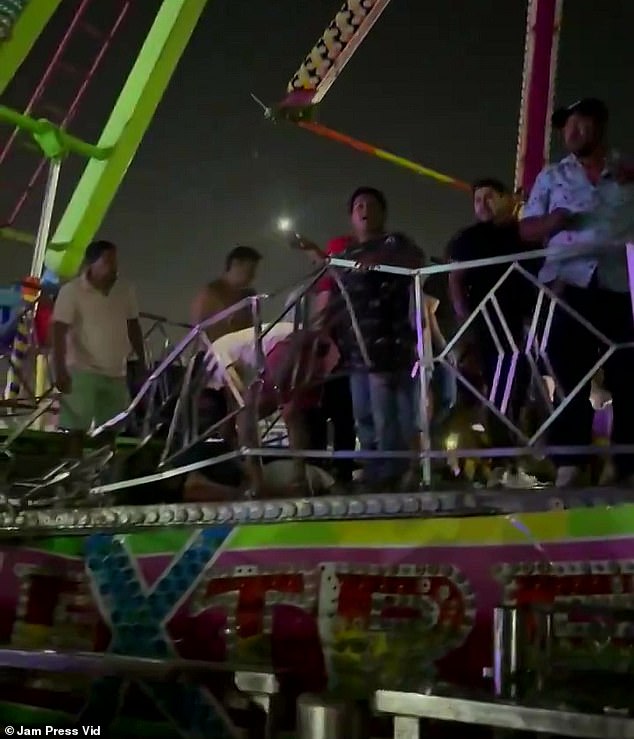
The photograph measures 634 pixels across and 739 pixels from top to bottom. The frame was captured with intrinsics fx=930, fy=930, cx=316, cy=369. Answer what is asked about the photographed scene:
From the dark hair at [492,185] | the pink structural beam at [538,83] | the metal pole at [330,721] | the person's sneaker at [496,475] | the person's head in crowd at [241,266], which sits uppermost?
the pink structural beam at [538,83]

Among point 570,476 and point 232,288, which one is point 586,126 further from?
point 232,288

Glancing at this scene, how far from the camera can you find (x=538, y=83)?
3.61 meters

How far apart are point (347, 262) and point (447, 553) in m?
0.66

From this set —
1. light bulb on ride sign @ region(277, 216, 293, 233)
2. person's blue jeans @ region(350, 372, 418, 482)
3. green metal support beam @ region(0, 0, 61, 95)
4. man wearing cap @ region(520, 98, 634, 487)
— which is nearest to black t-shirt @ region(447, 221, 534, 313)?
man wearing cap @ region(520, 98, 634, 487)

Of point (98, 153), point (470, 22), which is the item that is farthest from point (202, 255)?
point (470, 22)

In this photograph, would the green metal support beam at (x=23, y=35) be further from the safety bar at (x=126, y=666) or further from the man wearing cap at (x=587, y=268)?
the safety bar at (x=126, y=666)

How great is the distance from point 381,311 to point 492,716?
1.05 m

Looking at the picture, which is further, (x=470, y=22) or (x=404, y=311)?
(x=470, y=22)

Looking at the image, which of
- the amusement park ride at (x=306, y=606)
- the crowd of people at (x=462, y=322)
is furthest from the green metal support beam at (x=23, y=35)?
the amusement park ride at (x=306, y=606)

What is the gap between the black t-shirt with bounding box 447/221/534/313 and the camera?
199cm

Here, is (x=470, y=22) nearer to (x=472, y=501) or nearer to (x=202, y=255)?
(x=202, y=255)

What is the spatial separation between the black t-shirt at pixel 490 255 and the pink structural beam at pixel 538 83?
5.02ft

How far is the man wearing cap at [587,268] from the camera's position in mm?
1784

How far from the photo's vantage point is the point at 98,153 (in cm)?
461
